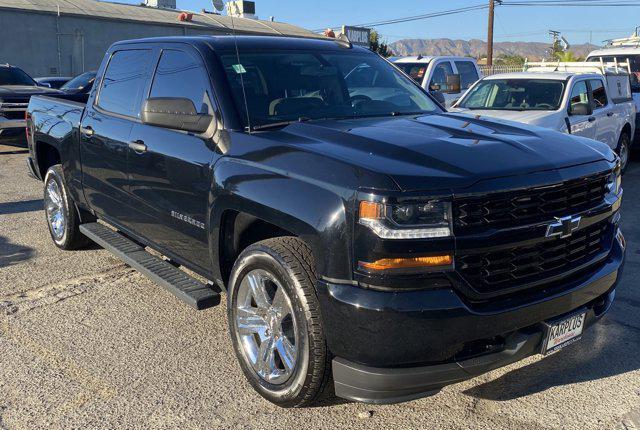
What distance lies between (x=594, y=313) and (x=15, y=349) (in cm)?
353

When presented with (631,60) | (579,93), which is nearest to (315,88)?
(579,93)

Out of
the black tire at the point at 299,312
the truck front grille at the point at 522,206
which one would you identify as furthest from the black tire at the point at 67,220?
the truck front grille at the point at 522,206

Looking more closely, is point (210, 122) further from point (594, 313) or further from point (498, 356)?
point (594, 313)

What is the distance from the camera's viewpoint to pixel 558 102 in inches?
363

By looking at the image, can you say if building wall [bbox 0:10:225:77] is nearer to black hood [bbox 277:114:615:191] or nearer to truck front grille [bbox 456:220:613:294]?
black hood [bbox 277:114:615:191]

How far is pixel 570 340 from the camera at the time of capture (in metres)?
3.35

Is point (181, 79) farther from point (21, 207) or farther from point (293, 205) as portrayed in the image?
point (21, 207)

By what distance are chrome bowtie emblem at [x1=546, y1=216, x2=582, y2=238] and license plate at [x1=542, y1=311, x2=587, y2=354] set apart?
0.43m

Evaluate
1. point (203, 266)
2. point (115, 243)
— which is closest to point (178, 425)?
point (203, 266)

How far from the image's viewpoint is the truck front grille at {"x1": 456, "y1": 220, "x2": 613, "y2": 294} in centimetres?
295

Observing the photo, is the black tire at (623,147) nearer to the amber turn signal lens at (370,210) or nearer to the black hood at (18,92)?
the amber turn signal lens at (370,210)

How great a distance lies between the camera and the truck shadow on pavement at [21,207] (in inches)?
317

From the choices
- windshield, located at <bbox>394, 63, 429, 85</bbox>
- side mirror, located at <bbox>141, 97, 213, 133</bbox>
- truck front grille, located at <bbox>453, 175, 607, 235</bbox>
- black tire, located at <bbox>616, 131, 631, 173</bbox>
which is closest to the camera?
truck front grille, located at <bbox>453, 175, 607, 235</bbox>

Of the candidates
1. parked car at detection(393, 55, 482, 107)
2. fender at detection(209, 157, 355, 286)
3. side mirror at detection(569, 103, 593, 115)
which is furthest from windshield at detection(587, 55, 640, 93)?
fender at detection(209, 157, 355, 286)
